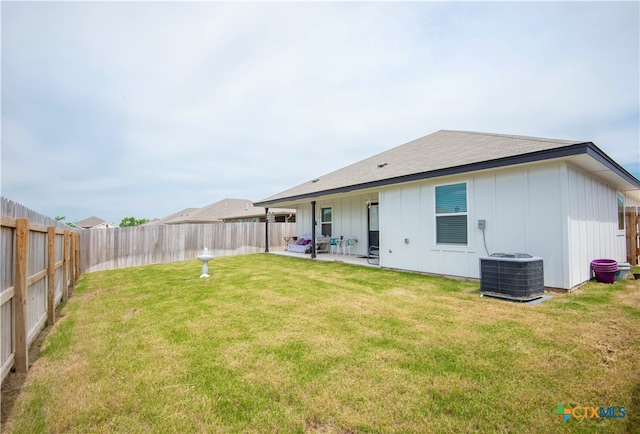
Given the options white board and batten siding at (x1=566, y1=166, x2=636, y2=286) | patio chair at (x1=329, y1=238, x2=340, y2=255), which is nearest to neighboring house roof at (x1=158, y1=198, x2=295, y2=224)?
patio chair at (x1=329, y1=238, x2=340, y2=255)

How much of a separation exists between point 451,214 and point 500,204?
112cm

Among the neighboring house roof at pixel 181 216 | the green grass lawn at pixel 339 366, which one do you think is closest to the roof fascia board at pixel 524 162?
the green grass lawn at pixel 339 366

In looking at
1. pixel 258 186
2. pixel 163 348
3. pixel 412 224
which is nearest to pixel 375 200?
pixel 412 224

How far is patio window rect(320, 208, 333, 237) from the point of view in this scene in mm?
13895

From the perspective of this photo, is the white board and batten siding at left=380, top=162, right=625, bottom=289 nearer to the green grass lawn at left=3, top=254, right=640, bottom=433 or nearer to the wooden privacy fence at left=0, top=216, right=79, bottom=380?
the green grass lawn at left=3, top=254, right=640, bottom=433

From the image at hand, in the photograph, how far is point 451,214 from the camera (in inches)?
286

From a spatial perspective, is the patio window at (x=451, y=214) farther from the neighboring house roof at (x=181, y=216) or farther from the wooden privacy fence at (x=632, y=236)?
the neighboring house roof at (x=181, y=216)

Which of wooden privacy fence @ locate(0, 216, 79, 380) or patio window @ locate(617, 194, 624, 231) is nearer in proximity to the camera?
wooden privacy fence @ locate(0, 216, 79, 380)

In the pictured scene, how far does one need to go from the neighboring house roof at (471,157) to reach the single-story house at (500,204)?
2cm

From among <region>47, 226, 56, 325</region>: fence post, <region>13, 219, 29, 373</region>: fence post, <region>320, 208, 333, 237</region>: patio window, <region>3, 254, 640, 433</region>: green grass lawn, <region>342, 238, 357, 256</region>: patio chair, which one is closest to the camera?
<region>3, 254, 640, 433</region>: green grass lawn

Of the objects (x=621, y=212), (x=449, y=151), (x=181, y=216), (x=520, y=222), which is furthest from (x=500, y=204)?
(x=181, y=216)

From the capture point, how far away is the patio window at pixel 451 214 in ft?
23.1

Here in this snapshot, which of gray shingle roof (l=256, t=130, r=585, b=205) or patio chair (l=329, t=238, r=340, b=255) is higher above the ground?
gray shingle roof (l=256, t=130, r=585, b=205)

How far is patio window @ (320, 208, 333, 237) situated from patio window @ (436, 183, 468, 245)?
6.79 metres
